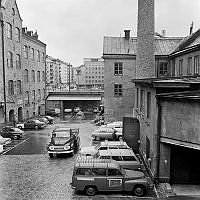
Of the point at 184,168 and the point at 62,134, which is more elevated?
the point at 62,134

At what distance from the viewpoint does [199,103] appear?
45.4 feet

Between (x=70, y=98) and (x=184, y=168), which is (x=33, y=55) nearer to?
(x=70, y=98)

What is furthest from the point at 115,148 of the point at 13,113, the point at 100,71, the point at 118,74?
the point at 100,71

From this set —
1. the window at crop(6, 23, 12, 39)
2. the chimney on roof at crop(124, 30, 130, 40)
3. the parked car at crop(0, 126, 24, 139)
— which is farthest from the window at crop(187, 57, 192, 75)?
the window at crop(6, 23, 12, 39)

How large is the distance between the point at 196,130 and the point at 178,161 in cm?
354

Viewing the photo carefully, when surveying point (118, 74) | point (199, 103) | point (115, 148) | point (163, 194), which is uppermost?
point (118, 74)

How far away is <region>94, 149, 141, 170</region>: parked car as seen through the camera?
18156 mm

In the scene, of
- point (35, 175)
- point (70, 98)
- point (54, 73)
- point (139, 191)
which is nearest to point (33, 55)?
point (70, 98)

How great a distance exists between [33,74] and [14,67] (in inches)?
377

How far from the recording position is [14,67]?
4372 cm

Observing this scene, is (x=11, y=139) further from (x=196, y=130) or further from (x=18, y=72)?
(x=196, y=130)

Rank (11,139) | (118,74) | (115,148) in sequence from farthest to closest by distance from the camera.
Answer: (118,74) < (11,139) < (115,148)

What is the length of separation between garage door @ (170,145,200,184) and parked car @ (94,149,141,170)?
2264mm

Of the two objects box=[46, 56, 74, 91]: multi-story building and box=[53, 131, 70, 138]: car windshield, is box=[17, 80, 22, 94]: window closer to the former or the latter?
box=[53, 131, 70, 138]: car windshield
